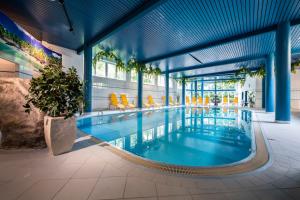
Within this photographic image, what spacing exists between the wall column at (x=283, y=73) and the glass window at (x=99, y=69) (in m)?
11.1

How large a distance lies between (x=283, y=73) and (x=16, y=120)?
8.65 metres

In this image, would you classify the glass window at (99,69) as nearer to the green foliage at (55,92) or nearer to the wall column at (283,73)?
the green foliage at (55,92)

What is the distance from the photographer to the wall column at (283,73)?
20.8ft

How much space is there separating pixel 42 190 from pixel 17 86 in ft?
7.82

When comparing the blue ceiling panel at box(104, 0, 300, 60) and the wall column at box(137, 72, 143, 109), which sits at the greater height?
the blue ceiling panel at box(104, 0, 300, 60)

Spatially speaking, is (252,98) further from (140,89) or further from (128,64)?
(128,64)

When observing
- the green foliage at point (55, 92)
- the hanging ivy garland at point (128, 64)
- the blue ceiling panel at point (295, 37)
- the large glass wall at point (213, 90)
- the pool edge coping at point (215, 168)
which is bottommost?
the pool edge coping at point (215, 168)

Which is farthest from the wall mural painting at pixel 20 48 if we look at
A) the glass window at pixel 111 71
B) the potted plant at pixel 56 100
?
the glass window at pixel 111 71

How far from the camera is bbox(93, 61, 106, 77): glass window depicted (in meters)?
12.4

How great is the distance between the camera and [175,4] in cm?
554

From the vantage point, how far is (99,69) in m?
12.7

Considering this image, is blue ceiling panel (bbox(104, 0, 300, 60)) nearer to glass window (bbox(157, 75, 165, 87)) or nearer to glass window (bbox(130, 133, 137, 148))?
glass window (bbox(130, 133, 137, 148))

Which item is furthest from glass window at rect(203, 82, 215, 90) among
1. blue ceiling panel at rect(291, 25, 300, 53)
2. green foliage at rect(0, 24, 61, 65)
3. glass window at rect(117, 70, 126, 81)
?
green foliage at rect(0, 24, 61, 65)

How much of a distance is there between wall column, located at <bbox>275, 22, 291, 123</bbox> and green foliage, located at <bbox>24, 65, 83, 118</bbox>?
24.3 ft
